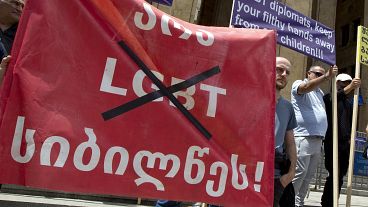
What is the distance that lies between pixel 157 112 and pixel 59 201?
9.70 ft

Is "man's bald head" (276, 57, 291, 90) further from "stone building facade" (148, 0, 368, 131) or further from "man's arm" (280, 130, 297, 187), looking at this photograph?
"stone building facade" (148, 0, 368, 131)

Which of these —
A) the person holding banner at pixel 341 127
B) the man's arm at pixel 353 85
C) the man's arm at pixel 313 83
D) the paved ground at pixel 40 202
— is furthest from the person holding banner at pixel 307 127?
the paved ground at pixel 40 202

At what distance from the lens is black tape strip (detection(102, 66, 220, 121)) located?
2.31 meters

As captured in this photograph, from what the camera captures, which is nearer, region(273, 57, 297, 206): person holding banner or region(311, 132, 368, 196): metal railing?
region(273, 57, 297, 206): person holding banner

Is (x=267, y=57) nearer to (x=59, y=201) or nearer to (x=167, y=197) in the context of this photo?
(x=167, y=197)

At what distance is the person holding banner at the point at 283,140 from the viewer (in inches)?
132

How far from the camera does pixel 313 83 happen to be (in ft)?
14.5

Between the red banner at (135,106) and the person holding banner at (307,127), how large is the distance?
2.08m

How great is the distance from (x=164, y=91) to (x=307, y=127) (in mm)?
2731

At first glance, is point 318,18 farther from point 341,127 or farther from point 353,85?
point 353,85

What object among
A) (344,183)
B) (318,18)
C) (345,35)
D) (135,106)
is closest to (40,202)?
(135,106)

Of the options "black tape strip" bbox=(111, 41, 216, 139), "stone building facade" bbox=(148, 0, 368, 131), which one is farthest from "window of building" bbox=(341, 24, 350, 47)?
"black tape strip" bbox=(111, 41, 216, 139)

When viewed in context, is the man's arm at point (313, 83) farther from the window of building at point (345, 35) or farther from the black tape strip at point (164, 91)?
the window of building at point (345, 35)

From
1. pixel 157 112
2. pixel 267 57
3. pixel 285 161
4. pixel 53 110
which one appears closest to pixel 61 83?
pixel 53 110
